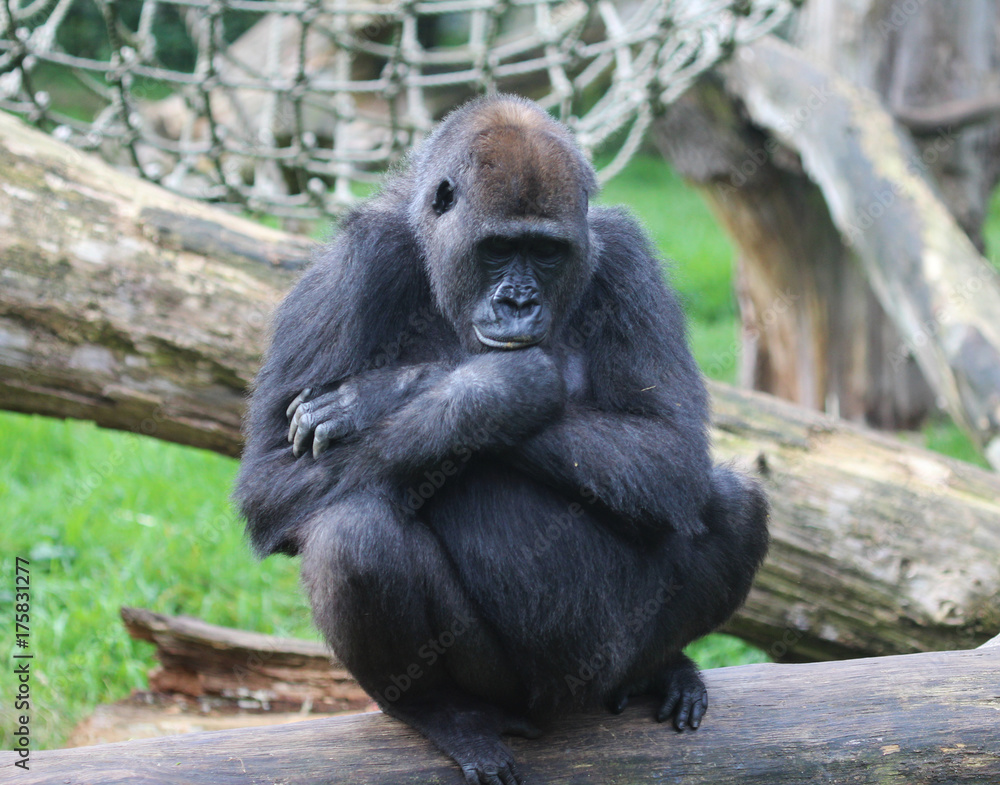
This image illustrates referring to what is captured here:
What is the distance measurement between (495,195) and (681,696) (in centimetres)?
144

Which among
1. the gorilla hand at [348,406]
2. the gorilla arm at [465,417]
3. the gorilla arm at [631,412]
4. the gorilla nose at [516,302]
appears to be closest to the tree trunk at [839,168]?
the gorilla arm at [631,412]

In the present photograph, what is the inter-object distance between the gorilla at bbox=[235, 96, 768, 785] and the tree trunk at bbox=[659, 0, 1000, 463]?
10.4 ft

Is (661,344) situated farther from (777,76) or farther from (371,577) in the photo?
(777,76)

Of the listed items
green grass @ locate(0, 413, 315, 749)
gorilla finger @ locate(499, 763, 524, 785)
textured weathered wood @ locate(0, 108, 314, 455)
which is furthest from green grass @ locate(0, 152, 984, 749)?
gorilla finger @ locate(499, 763, 524, 785)

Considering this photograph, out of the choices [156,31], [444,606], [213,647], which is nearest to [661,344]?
[444,606]

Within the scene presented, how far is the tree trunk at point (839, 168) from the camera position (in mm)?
6125

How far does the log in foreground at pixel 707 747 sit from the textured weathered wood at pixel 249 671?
5.62 ft

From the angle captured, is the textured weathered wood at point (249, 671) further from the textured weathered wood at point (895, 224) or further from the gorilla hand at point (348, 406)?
the textured weathered wood at point (895, 224)

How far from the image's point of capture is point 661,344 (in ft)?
9.39

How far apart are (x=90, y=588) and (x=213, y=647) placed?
1.16 m

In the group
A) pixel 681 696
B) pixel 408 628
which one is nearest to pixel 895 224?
pixel 681 696

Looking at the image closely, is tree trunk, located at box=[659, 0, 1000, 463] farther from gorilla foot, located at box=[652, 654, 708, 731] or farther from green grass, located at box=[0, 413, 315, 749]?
green grass, located at box=[0, 413, 315, 749]

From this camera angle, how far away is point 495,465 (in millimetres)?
2678

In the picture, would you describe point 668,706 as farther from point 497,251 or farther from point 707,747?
point 497,251
